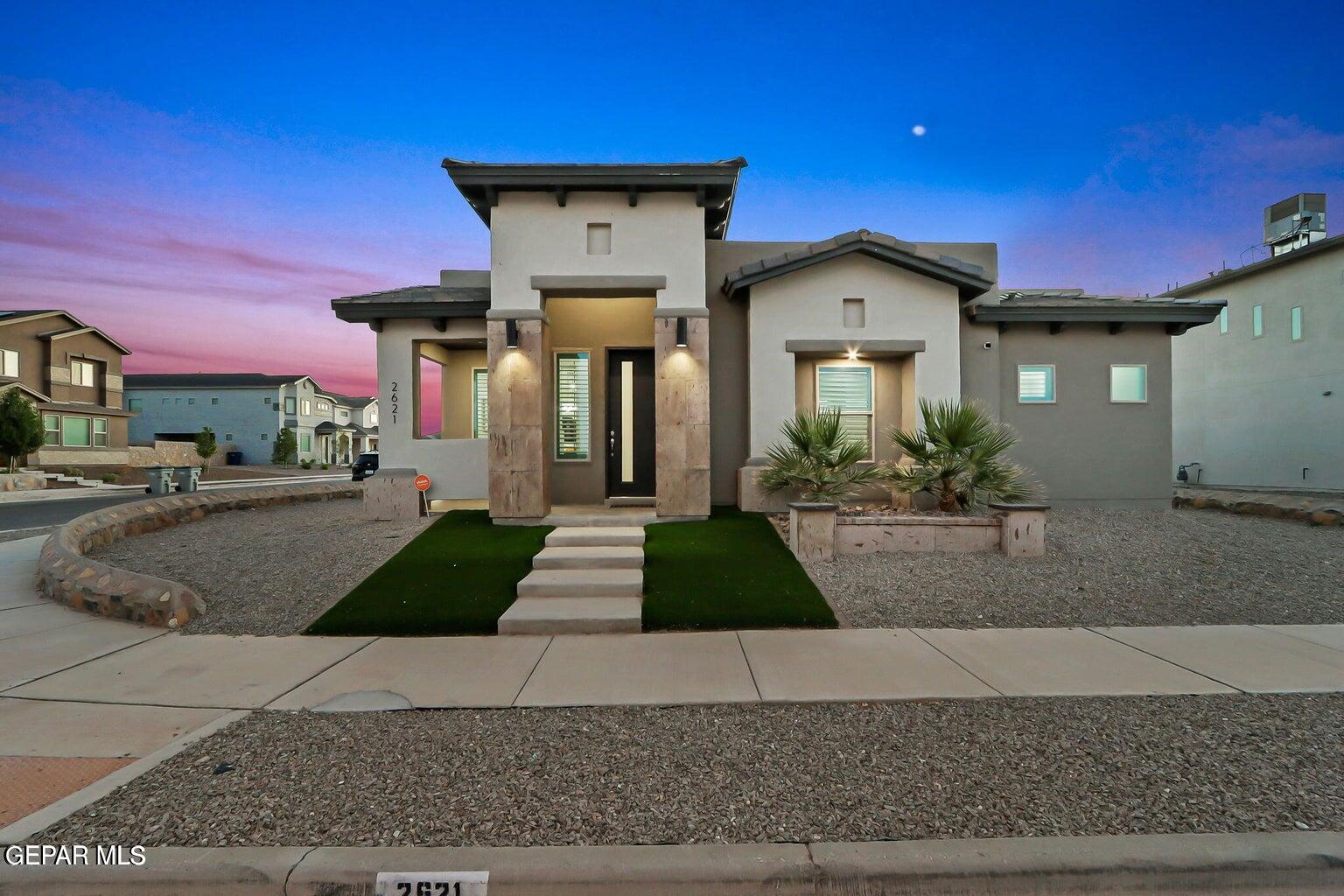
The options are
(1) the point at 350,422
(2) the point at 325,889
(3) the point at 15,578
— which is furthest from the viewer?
(1) the point at 350,422

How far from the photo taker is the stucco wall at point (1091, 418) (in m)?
11.4

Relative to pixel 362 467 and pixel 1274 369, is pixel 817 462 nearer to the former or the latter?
pixel 1274 369

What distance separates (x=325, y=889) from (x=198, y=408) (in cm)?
5601

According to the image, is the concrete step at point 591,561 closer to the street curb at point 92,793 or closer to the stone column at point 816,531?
the stone column at point 816,531

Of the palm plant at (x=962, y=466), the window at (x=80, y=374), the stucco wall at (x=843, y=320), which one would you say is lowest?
the palm plant at (x=962, y=466)

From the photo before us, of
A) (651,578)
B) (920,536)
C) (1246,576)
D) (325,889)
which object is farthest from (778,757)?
(1246,576)

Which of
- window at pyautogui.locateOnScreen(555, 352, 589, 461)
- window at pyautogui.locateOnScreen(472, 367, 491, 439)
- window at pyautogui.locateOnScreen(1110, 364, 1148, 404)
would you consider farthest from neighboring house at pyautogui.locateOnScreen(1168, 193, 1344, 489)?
window at pyautogui.locateOnScreen(472, 367, 491, 439)

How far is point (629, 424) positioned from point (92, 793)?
8629 mm

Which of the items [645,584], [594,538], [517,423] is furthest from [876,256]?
[645,584]

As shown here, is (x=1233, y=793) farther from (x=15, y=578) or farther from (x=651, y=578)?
(x=15, y=578)

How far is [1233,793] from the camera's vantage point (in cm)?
296

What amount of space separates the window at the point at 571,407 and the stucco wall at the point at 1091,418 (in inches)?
331

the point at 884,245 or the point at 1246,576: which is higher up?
the point at 884,245

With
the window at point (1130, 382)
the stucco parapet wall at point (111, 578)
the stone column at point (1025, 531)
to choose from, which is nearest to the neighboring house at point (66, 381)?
the stucco parapet wall at point (111, 578)
